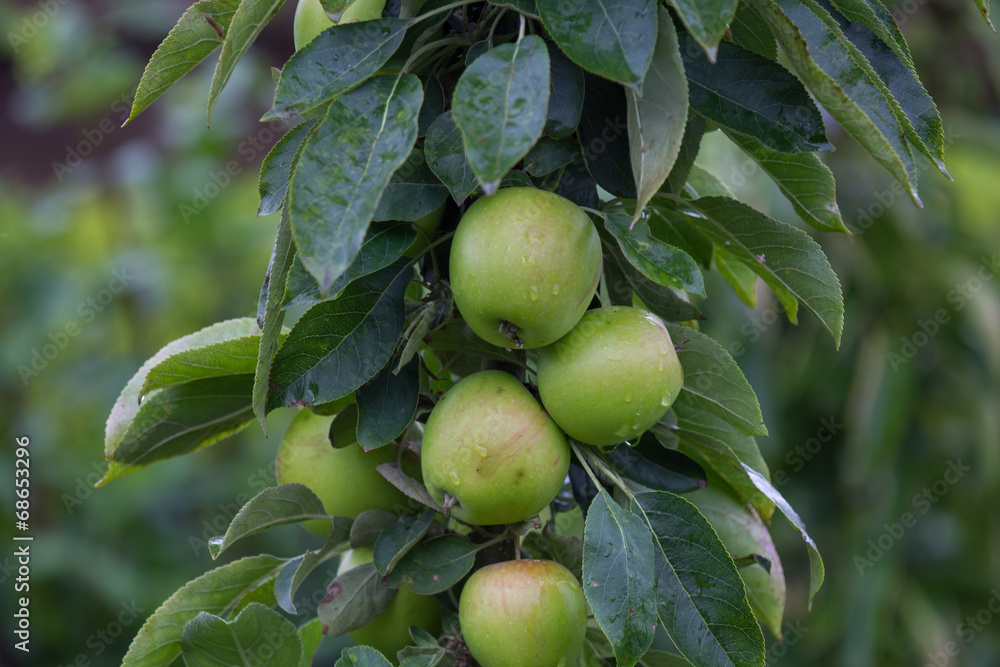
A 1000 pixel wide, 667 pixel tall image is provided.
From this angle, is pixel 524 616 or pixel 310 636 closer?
pixel 524 616

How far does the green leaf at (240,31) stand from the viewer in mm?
581

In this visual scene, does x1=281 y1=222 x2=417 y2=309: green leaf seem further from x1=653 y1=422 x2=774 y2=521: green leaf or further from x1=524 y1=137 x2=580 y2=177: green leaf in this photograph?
x1=653 y1=422 x2=774 y2=521: green leaf

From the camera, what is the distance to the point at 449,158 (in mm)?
577

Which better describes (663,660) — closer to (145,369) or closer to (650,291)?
(650,291)

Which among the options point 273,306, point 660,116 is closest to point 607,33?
point 660,116

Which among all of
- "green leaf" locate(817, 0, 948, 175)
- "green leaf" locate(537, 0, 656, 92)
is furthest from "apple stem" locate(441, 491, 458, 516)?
"green leaf" locate(817, 0, 948, 175)

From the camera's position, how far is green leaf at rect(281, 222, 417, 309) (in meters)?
0.56

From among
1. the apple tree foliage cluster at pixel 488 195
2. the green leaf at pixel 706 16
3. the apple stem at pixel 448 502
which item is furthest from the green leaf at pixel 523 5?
the apple stem at pixel 448 502

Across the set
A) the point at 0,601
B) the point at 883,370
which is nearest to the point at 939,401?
the point at 883,370

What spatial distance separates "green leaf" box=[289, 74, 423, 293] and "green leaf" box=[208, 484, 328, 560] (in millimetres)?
250

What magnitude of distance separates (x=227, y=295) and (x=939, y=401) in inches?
87.4

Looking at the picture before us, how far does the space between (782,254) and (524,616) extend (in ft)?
1.18

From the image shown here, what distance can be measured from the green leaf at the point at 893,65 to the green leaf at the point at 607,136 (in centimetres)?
17

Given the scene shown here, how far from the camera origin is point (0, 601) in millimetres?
2209
